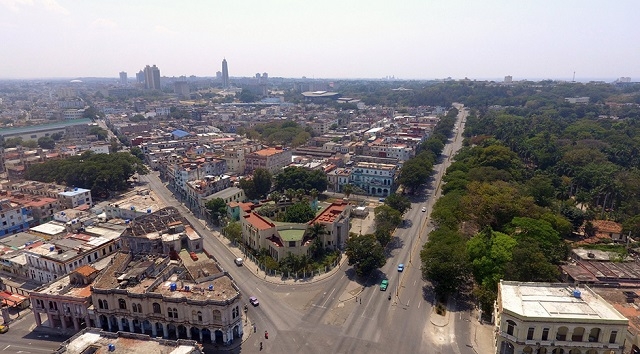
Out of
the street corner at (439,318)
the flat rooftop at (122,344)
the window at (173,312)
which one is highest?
the flat rooftop at (122,344)

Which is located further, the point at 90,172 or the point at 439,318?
the point at 90,172

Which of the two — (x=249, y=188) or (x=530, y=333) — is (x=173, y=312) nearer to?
(x=530, y=333)

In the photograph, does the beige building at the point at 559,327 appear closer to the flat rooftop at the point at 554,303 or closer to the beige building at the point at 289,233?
the flat rooftop at the point at 554,303

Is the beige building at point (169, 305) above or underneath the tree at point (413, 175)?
underneath

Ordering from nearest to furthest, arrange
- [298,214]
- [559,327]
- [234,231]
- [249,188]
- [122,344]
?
[122,344] → [559,327] → [298,214] → [234,231] → [249,188]

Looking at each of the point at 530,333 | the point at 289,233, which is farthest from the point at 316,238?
the point at 530,333

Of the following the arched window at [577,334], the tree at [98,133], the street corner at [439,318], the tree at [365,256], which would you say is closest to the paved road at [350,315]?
the street corner at [439,318]
